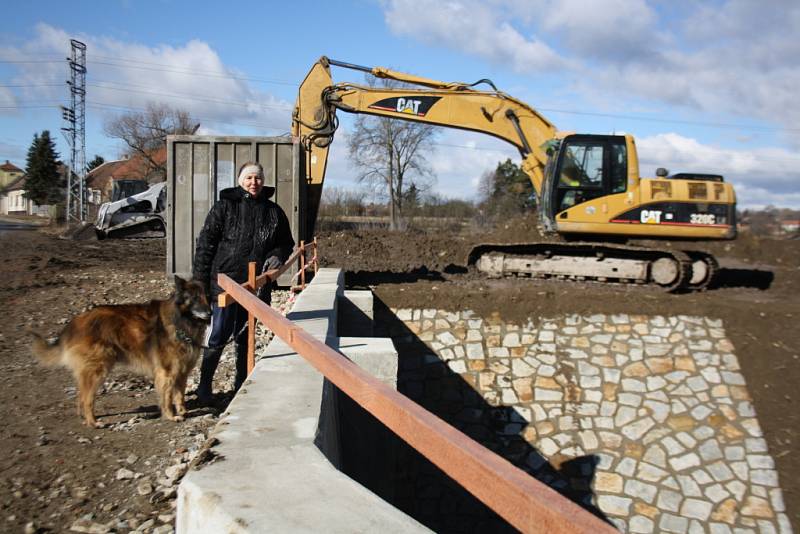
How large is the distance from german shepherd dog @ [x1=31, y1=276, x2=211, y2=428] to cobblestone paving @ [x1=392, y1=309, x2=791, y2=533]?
18.5 feet

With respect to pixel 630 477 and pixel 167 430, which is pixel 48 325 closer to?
pixel 167 430

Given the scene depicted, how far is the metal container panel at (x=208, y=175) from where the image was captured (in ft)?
35.1

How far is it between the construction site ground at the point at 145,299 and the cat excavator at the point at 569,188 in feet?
1.79

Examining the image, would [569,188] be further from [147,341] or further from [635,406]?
[147,341]

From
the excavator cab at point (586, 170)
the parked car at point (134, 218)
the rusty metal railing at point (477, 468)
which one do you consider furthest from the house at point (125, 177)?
the rusty metal railing at point (477, 468)

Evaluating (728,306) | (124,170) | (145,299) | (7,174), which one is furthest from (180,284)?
(7,174)

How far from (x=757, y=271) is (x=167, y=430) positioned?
14572 millimetres

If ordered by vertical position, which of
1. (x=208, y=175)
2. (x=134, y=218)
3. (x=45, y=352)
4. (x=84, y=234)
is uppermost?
(x=208, y=175)

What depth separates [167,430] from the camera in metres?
4.42

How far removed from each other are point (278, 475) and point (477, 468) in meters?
0.90

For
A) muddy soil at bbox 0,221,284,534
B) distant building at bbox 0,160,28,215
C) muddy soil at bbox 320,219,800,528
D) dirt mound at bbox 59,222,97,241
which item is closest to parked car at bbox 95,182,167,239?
dirt mound at bbox 59,222,97,241

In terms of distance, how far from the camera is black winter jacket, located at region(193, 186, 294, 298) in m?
5.07

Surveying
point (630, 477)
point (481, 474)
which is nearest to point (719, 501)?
point (630, 477)

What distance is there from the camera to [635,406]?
357 inches
